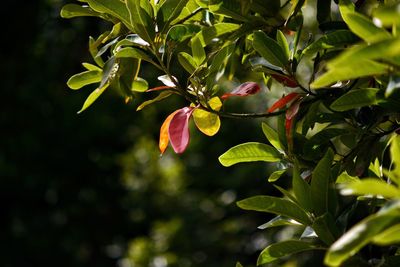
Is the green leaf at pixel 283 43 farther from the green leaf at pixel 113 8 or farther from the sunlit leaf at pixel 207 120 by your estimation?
the green leaf at pixel 113 8

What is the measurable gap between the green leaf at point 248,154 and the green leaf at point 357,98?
23cm

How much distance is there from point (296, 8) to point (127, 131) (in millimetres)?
5666

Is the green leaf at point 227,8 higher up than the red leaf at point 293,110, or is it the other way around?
the green leaf at point 227,8

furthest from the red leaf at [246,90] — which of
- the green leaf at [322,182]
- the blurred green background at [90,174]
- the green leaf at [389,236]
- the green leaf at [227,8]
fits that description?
the blurred green background at [90,174]

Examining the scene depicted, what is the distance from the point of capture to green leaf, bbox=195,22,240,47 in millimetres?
1320

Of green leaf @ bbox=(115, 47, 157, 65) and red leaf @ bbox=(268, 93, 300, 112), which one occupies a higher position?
green leaf @ bbox=(115, 47, 157, 65)

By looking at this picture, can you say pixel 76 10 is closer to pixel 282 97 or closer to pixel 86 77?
pixel 86 77

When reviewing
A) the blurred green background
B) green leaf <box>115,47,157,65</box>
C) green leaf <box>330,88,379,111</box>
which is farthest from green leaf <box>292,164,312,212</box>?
the blurred green background

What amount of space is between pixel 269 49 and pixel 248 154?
0.19 metres

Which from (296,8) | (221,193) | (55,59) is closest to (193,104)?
(296,8)

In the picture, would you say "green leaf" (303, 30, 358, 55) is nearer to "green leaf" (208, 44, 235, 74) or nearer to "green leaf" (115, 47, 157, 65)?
"green leaf" (208, 44, 235, 74)

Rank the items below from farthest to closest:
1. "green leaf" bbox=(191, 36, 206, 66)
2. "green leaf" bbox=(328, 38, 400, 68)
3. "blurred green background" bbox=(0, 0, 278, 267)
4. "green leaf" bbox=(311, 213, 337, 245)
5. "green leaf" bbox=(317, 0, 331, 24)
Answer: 1. "blurred green background" bbox=(0, 0, 278, 267)
2. "green leaf" bbox=(317, 0, 331, 24)
3. "green leaf" bbox=(191, 36, 206, 66)
4. "green leaf" bbox=(311, 213, 337, 245)
5. "green leaf" bbox=(328, 38, 400, 68)

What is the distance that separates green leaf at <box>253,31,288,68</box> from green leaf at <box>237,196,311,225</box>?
0.26 meters

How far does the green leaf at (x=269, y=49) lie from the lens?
1212mm
